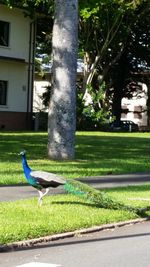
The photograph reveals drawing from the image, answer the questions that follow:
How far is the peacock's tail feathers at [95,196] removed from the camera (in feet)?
35.2

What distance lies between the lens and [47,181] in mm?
10445

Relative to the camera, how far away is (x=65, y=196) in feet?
41.4

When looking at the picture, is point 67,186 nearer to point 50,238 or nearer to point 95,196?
point 95,196

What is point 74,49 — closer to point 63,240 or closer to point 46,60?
point 63,240

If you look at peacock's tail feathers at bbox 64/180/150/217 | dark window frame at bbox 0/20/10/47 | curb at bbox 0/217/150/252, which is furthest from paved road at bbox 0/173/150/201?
dark window frame at bbox 0/20/10/47

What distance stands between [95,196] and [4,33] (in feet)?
100

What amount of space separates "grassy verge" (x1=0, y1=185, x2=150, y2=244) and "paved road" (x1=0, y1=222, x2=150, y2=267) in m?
0.33

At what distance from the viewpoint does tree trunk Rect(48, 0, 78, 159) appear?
2019cm

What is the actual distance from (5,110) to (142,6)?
40.0 ft

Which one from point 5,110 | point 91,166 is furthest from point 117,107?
point 91,166

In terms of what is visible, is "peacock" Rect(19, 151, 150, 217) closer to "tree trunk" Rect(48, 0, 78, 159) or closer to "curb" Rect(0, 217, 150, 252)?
"curb" Rect(0, 217, 150, 252)

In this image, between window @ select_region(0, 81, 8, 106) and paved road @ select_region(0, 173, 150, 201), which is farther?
window @ select_region(0, 81, 8, 106)

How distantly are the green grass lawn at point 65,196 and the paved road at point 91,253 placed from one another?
1.30ft

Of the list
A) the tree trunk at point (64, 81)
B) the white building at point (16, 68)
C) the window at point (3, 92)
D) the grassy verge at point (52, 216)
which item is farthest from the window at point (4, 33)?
the grassy verge at point (52, 216)
